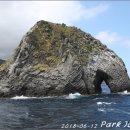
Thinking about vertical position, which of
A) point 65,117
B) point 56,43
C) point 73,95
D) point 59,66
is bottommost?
point 65,117

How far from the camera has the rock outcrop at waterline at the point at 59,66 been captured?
287ft

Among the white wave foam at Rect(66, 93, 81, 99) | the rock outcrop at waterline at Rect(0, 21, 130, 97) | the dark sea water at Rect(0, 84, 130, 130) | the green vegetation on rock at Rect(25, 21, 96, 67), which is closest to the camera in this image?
the dark sea water at Rect(0, 84, 130, 130)

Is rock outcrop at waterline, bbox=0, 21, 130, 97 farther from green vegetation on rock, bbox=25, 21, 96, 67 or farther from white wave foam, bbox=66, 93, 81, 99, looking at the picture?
white wave foam, bbox=66, 93, 81, 99

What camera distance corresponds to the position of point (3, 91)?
3531 inches

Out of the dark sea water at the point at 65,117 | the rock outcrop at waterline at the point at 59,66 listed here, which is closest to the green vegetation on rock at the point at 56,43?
the rock outcrop at waterline at the point at 59,66

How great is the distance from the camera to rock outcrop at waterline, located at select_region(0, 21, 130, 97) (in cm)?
8750

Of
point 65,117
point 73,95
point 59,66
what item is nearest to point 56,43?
point 59,66

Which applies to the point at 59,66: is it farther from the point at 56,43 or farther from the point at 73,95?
the point at 56,43

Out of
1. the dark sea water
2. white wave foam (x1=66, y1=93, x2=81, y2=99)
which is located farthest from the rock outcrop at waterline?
the dark sea water

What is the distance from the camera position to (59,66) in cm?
8869

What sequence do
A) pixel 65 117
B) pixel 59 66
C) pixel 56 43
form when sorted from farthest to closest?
pixel 56 43 → pixel 59 66 → pixel 65 117

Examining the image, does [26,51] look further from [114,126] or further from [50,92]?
[114,126]

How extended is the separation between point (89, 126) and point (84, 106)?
2126 centimetres

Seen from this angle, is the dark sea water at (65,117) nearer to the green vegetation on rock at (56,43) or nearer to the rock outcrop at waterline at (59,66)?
the rock outcrop at waterline at (59,66)
